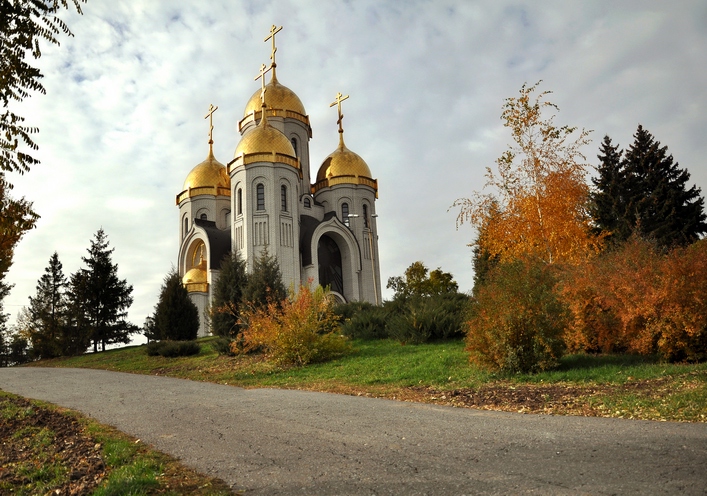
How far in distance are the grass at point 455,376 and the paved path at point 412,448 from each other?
1.24m

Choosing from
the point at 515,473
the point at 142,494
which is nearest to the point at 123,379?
the point at 142,494

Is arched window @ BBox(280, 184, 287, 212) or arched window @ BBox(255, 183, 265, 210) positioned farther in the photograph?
arched window @ BBox(280, 184, 287, 212)

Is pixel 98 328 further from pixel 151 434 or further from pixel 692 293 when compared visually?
pixel 692 293

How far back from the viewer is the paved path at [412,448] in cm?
436

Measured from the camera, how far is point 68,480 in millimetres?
4918

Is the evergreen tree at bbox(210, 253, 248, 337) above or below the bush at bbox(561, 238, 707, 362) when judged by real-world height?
above

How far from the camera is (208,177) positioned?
134 feet

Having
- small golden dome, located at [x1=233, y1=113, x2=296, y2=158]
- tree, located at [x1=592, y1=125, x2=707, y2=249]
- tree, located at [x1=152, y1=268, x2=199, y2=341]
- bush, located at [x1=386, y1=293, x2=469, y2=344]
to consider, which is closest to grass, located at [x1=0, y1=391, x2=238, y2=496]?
bush, located at [x1=386, y1=293, x2=469, y2=344]

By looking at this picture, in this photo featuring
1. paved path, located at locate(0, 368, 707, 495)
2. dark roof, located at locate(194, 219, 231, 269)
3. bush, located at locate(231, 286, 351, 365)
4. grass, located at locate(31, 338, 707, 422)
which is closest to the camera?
paved path, located at locate(0, 368, 707, 495)

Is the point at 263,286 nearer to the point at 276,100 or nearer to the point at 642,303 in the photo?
the point at 642,303

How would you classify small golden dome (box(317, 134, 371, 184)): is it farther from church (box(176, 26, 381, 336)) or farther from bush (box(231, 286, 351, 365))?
bush (box(231, 286, 351, 365))

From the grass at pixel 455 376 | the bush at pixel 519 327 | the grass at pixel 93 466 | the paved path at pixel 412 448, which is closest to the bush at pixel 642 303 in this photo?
the grass at pixel 455 376

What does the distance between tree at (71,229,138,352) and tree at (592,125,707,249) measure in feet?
81.8

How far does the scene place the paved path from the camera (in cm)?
436
